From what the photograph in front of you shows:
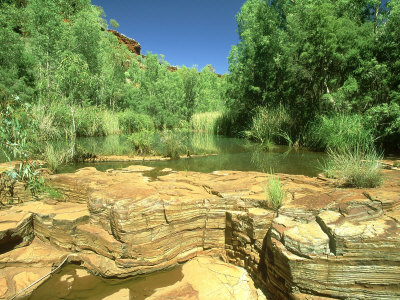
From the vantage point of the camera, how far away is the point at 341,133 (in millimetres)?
7438

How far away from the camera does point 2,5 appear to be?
2061 cm

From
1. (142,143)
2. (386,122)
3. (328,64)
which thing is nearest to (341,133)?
(386,122)

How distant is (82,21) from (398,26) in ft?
68.8

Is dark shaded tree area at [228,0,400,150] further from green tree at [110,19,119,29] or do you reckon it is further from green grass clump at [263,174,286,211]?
green tree at [110,19,119,29]

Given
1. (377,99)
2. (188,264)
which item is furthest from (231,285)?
(377,99)

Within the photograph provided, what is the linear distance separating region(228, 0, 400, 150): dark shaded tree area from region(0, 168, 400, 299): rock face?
5.20 m

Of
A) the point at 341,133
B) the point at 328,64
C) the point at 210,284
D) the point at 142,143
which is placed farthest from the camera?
the point at 328,64

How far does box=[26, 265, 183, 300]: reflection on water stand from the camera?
2234mm

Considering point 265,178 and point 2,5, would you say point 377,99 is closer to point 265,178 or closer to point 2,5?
point 265,178

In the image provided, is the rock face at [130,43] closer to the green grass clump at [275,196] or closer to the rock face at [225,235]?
the rock face at [225,235]

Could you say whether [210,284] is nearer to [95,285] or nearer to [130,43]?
[95,285]

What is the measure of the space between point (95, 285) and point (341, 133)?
7878 mm

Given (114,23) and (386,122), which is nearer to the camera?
(386,122)

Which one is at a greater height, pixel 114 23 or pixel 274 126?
pixel 114 23
